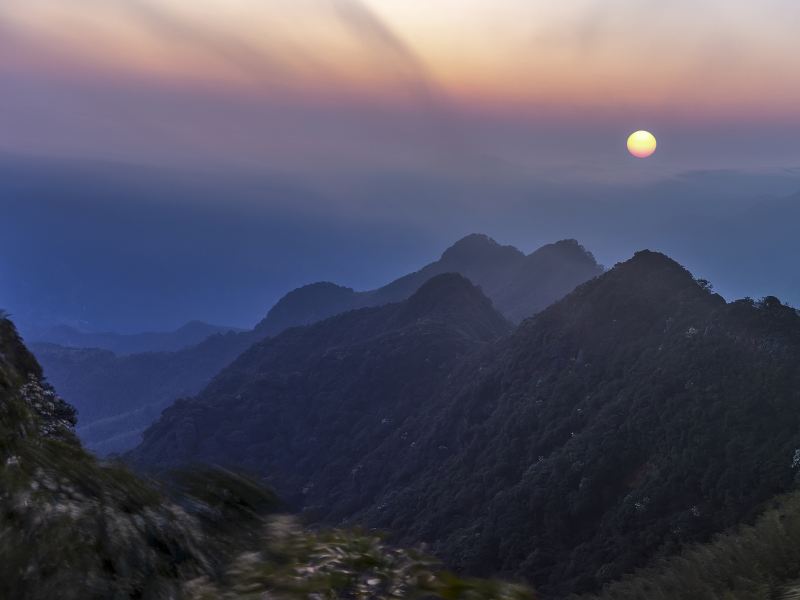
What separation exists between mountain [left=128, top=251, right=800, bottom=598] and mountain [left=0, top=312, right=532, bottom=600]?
3.33 ft

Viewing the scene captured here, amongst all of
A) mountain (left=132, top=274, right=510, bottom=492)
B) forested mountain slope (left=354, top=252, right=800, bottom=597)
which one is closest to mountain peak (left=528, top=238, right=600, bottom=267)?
mountain (left=132, top=274, right=510, bottom=492)

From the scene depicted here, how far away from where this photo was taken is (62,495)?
4.64m

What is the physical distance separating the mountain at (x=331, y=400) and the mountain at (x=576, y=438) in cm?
52

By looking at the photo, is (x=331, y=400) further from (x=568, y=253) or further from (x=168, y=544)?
(x=568, y=253)

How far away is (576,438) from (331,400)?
62555 mm

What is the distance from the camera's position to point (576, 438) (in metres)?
51.3

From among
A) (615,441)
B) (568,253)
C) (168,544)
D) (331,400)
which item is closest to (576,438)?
(615,441)

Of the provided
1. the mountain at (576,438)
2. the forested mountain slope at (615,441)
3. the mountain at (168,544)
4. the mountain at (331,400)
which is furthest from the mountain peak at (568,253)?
the mountain at (168,544)

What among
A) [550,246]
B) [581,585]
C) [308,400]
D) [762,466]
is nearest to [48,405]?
[581,585]

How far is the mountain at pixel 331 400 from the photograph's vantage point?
3720 inches

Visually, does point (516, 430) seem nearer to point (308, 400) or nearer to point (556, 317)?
point (556, 317)

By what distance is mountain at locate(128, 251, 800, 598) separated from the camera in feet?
125

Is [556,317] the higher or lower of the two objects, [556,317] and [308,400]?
the higher

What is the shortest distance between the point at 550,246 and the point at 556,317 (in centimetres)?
12717
